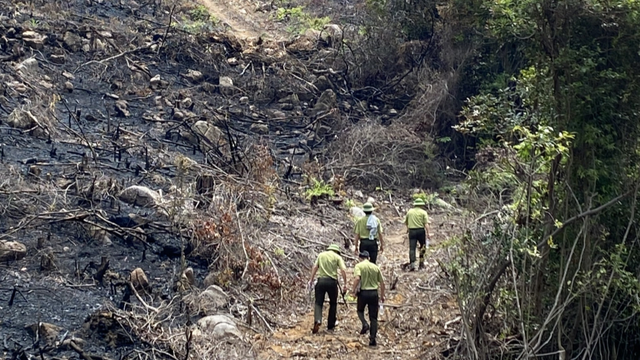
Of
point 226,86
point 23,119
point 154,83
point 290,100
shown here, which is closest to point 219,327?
point 23,119

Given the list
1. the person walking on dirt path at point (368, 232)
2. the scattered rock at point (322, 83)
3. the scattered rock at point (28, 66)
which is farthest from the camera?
the scattered rock at point (322, 83)

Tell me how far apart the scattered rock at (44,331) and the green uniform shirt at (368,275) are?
3538mm

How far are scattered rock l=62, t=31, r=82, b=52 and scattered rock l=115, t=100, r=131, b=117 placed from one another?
241 cm

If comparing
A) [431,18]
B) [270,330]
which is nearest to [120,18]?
[431,18]

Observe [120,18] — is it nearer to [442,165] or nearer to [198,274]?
[442,165]

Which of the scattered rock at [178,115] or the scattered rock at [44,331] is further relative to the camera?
the scattered rock at [178,115]

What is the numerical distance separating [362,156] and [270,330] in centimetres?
809

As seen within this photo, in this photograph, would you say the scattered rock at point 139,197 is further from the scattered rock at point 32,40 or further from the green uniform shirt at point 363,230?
the scattered rock at point 32,40

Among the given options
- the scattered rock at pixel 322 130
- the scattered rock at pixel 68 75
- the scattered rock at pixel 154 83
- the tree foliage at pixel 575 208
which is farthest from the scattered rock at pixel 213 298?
the scattered rock at pixel 154 83

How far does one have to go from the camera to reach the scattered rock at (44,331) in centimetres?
970

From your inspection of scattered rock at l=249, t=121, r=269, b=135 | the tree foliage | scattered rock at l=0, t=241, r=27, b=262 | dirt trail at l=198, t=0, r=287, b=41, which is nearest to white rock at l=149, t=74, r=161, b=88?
scattered rock at l=249, t=121, r=269, b=135

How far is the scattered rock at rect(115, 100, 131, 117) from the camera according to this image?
18.0 meters

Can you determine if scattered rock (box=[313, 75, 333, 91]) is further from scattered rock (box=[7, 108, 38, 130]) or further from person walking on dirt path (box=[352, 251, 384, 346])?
person walking on dirt path (box=[352, 251, 384, 346])

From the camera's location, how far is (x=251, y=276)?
12094 millimetres
